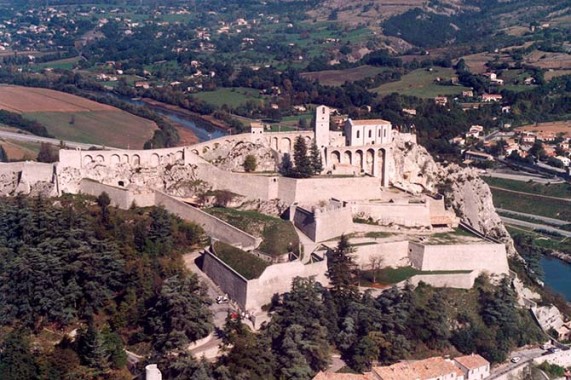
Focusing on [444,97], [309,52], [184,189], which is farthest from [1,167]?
[309,52]

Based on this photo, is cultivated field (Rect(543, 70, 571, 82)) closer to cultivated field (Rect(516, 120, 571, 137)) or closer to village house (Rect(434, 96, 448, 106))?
cultivated field (Rect(516, 120, 571, 137))

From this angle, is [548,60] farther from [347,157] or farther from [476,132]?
[347,157]

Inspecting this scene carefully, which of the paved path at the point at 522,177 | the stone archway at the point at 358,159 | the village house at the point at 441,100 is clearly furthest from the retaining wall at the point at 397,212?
the village house at the point at 441,100

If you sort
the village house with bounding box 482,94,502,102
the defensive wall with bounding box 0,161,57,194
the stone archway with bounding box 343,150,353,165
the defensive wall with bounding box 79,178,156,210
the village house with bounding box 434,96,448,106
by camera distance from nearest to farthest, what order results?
1. the defensive wall with bounding box 79,178,156,210
2. the defensive wall with bounding box 0,161,57,194
3. the stone archway with bounding box 343,150,353,165
4. the village house with bounding box 434,96,448,106
5. the village house with bounding box 482,94,502,102

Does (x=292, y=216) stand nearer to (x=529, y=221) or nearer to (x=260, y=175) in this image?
(x=260, y=175)

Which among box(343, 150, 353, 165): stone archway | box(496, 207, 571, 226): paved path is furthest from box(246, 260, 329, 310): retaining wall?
box(496, 207, 571, 226): paved path

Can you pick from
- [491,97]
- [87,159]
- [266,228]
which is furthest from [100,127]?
[491,97]

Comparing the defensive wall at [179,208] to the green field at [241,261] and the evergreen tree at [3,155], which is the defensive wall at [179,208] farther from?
the evergreen tree at [3,155]
